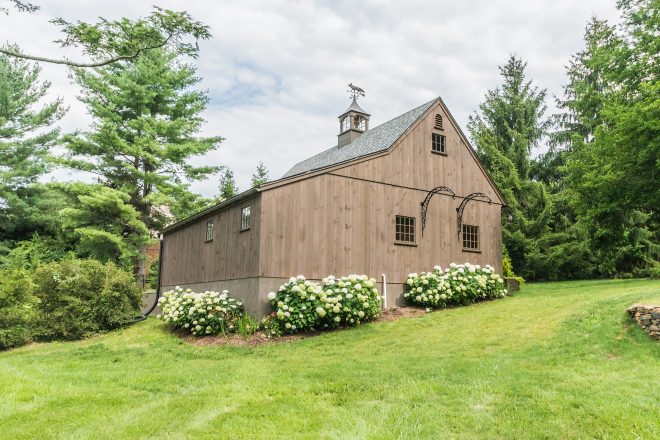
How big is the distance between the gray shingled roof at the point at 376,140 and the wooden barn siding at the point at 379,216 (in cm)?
53

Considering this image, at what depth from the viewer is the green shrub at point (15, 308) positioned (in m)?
13.3

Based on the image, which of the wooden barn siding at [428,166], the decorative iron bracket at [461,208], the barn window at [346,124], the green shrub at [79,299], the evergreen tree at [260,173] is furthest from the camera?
the evergreen tree at [260,173]

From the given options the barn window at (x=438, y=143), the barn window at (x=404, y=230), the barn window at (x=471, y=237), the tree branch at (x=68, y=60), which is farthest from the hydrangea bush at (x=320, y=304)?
the tree branch at (x=68, y=60)

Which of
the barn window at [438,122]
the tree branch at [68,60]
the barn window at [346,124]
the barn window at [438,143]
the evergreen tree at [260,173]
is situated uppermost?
the evergreen tree at [260,173]

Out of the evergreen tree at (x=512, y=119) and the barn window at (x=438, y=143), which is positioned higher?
the evergreen tree at (x=512, y=119)

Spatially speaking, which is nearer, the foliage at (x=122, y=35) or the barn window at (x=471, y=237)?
the foliage at (x=122, y=35)

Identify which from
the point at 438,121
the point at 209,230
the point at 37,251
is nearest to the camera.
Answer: the point at 209,230

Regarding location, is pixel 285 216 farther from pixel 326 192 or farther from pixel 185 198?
pixel 185 198

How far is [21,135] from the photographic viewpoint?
2688 cm

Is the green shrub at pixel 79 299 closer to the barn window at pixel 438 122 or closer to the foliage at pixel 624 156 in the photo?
the barn window at pixel 438 122

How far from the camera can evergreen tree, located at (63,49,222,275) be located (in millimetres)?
23500

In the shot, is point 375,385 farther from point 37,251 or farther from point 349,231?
point 37,251

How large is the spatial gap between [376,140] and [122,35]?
34.6 feet

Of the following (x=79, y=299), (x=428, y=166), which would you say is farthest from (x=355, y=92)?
(x=79, y=299)
